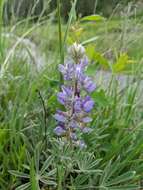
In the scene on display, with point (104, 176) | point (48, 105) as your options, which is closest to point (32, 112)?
point (48, 105)

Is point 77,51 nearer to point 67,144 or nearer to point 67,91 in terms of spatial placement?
point 67,91

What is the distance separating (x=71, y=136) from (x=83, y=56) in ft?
0.54

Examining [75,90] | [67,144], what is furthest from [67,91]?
[67,144]

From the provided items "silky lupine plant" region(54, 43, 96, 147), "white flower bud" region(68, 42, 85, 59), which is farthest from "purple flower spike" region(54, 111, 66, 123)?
"white flower bud" region(68, 42, 85, 59)

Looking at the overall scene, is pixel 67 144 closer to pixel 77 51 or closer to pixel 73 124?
pixel 73 124

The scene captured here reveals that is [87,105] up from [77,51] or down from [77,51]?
down

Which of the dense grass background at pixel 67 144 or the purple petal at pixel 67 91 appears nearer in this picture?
the purple petal at pixel 67 91

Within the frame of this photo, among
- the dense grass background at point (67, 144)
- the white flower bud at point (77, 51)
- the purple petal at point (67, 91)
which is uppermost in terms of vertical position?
the white flower bud at point (77, 51)

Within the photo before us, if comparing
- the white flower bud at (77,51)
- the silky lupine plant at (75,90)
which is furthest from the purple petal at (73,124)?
the white flower bud at (77,51)

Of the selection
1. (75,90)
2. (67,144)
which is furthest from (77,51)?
(67,144)

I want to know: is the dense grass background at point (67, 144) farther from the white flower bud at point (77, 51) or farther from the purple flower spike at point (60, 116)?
the white flower bud at point (77, 51)

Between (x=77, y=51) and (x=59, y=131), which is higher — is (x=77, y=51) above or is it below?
above

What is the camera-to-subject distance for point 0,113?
1.28 m

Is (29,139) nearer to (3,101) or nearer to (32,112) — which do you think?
(32,112)
